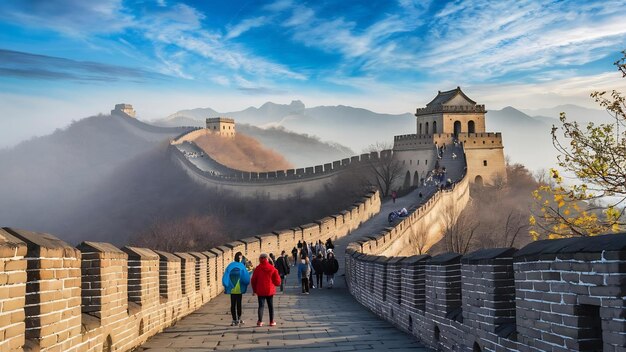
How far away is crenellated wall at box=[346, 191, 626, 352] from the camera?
3.80 m

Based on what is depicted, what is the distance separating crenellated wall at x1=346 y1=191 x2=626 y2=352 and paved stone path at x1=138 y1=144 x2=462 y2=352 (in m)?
0.45

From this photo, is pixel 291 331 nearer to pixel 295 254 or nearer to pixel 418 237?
pixel 295 254

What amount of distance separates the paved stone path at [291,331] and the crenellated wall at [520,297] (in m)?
0.45

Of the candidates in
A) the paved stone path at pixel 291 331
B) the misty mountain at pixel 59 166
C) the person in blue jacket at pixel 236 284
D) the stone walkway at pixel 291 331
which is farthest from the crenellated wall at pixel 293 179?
the person in blue jacket at pixel 236 284

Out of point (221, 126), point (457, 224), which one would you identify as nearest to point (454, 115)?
point (457, 224)

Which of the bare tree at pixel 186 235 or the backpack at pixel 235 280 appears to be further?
the bare tree at pixel 186 235

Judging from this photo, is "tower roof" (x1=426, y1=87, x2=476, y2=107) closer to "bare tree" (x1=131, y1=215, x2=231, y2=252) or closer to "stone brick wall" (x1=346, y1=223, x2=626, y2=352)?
"bare tree" (x1=131, y1=215, x2=231, y2=252)

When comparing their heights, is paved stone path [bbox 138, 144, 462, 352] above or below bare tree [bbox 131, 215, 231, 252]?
below

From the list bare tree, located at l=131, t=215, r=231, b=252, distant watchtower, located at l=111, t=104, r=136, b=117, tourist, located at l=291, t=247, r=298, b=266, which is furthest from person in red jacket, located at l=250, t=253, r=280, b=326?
distant watchtower, located at l=111, t=104, r=136, b=117

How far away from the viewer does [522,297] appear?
4.89 m

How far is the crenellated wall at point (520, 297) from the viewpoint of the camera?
3799 millimetres

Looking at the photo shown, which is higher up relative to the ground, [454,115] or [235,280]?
[454,115]

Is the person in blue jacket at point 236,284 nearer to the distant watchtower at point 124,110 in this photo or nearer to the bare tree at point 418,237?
the bare tree at point 418,237

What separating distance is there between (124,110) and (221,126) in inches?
1340
